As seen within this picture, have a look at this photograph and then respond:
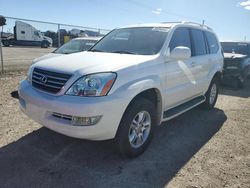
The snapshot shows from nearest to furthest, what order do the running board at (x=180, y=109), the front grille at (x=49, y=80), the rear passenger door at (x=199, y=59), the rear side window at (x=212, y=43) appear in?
the front grille at (x=49, y=80), the running board at (x=180, y=109), the rear passenger door at (x=199, y=59), the rear side window at (x=212, y=43)

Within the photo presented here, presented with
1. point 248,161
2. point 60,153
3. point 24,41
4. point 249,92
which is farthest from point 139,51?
point 24,41

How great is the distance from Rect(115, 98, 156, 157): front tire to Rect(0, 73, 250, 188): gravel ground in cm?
17

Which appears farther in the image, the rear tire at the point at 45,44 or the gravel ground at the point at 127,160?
the rear tire at the point at 45,44

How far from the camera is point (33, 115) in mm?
3398

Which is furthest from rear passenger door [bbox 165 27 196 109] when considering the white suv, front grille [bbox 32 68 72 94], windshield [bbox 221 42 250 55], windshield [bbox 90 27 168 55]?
windshield [bbox 221 42 250 55]

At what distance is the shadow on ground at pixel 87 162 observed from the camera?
2.99m

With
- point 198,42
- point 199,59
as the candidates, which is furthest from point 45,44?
point 199,59

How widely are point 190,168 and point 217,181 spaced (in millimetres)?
385

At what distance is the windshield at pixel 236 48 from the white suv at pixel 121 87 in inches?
260

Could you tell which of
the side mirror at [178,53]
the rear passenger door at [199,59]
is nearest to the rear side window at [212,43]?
the rear passenger door at [199,59]

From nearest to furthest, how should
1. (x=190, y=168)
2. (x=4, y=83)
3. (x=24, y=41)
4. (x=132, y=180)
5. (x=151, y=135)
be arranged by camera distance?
1. (x=132, y=180)
2. (x=190, y=168)
3. (x=151, y=135)
4. (x=4, y=83)
5. (x=24, y=41)

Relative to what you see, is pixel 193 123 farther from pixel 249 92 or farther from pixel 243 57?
pixel 243 57

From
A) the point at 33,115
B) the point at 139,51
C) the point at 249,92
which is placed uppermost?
the point at 139,51

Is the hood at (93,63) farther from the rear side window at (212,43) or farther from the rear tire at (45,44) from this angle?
the rear tire at (45,44)
